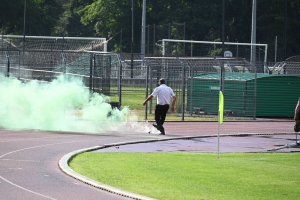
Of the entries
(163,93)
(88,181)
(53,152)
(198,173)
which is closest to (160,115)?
(163,93)

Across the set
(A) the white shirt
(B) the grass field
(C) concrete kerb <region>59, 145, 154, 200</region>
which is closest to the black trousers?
(A) the white shirt

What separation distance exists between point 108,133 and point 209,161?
28.0 feet

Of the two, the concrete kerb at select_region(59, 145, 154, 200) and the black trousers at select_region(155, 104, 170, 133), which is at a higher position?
the black trousers at select_region(155, 104, 170, 133)

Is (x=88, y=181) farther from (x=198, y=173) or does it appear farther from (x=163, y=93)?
(x=163, y=93)

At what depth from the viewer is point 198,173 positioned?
16.5 m

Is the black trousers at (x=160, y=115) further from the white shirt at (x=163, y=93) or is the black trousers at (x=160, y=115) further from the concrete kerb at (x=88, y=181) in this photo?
the concrete kerb at (x=88, y=181)

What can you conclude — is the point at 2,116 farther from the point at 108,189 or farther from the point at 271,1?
the point at 271,1

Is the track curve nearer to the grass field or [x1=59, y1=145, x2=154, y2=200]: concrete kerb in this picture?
[x1=59, y1=145, x2=154, y2=200]: concrete kerb

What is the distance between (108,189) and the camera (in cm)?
1430

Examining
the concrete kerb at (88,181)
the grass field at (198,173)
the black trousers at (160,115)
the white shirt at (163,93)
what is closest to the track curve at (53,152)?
the concrete kerb at (88,181)

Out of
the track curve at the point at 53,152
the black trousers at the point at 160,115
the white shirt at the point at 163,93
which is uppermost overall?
the white shirt at the point at 163,93

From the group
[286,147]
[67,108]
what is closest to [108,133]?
[67,108]

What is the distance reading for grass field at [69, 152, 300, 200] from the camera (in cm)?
1405

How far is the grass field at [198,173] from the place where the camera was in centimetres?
1405
